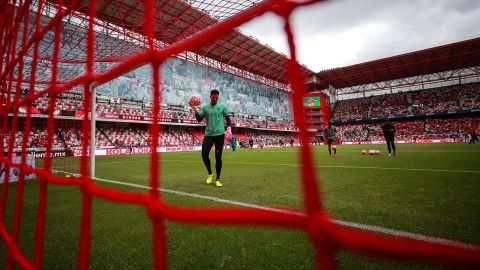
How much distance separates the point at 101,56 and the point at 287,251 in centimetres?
1464

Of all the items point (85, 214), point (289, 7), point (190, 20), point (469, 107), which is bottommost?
point (85, 214)

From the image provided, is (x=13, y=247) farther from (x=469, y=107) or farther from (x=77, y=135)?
(x=469, y=107)

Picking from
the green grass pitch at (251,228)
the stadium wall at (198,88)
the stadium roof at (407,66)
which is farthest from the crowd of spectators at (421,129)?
the green grass pitch at (251,228)

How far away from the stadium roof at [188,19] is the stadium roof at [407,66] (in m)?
14.9

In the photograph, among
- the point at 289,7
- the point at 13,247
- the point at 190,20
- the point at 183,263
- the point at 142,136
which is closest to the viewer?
the point at 289,7

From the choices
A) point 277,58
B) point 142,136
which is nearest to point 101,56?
point 142,136

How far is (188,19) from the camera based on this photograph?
2017 centimetres

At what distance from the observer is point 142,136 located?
2547 centimetres

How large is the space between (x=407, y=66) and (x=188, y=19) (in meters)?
32.1

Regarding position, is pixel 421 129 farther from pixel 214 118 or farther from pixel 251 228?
pixel 251 228

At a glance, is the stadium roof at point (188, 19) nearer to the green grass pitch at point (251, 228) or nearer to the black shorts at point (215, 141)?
the black shorts at point (215, 141)

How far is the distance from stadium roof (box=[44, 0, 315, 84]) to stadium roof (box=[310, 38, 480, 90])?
14.9 m

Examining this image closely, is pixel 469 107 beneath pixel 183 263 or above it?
above

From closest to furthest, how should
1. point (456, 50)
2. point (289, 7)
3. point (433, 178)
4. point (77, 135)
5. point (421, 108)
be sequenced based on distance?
point (289, 7)
point (433, 178)
point (77, 135)
point (456, 50)
point (421, 108)
